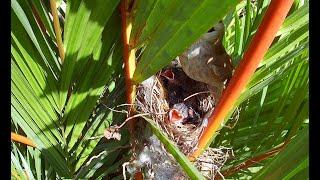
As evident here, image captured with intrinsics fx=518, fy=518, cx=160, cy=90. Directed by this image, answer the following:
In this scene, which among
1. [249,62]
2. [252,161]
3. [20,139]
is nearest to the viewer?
[249,62]

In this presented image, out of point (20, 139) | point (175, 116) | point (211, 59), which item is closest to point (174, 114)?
point (175, 116)

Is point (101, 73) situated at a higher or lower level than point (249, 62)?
higher

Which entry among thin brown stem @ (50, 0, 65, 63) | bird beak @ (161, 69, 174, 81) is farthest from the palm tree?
bird beak @ (161, 69, 174, 81)

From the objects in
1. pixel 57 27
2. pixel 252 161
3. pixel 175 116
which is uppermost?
pixel 57 27

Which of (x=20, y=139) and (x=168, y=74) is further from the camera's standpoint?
(x=168, y=74)

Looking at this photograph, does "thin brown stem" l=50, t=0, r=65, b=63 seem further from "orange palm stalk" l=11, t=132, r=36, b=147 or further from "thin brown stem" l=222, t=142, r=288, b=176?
"thin brown stem" l=222, t=142, r=288, b=176

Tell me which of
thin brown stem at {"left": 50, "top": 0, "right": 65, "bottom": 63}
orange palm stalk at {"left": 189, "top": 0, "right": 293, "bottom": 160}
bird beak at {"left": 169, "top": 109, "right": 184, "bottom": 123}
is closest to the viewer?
orange palm stalk at {"left": 189, "top": 0, "right": 293, "bottom": 160}

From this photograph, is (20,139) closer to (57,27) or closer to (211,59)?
(57,27)
